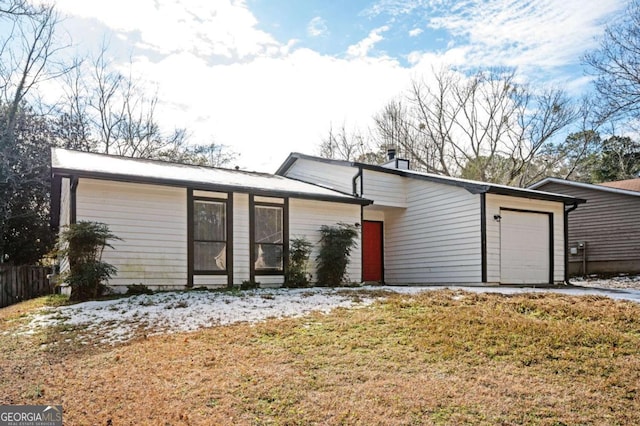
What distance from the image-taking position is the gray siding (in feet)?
59.8

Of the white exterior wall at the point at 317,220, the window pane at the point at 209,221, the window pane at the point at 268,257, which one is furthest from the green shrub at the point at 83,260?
the white exterior wall at the point at 317,220

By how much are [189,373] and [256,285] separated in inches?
265

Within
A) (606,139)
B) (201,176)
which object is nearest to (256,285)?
(201,176)

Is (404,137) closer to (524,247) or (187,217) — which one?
(524,247)

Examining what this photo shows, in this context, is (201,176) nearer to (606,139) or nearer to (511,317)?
(511,317)

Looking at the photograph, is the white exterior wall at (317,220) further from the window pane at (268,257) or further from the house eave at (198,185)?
the window pane at (268,257)

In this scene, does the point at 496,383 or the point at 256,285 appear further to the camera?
the point at 256,285

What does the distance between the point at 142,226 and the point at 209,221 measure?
1.50 metres

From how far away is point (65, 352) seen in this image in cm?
561

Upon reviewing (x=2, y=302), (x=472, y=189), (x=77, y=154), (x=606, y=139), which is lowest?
(x=2, y=302)

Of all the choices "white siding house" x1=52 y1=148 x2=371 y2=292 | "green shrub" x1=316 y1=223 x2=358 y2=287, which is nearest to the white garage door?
"white siding house" x1=52 y1=148 x2=371 y2=292

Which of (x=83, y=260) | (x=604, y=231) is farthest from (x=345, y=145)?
(x=83, y=260)

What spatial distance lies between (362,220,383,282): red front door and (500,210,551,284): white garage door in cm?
407

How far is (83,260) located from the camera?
9117mm
